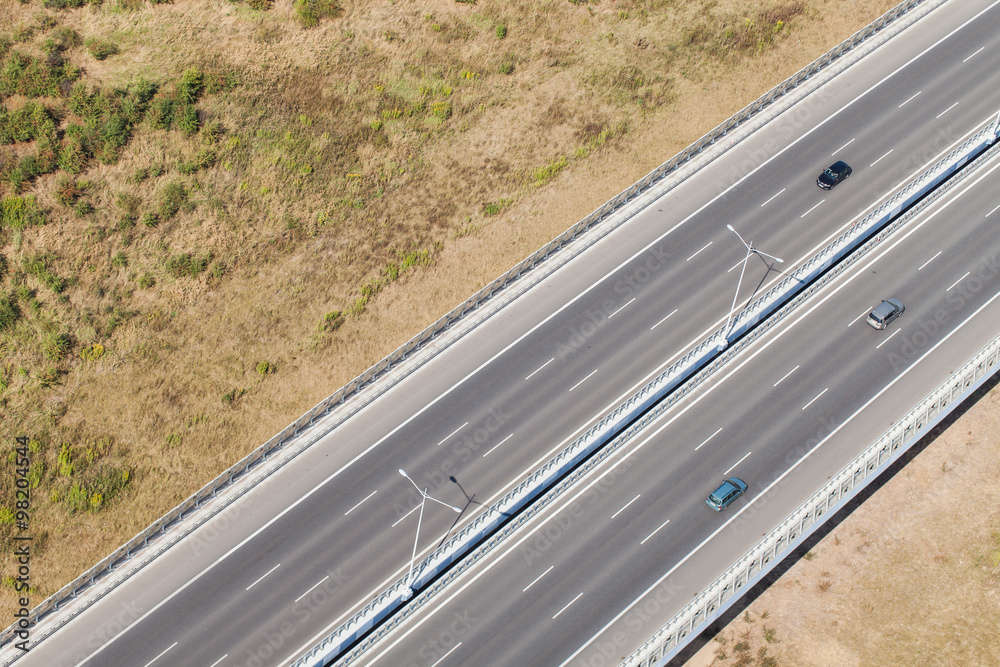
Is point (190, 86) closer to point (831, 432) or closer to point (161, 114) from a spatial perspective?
point (161, 114)

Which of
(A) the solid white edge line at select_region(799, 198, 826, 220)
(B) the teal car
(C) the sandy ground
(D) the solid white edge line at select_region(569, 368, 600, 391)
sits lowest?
(C) the sandy ground

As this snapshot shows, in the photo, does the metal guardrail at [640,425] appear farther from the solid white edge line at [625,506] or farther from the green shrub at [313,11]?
the green shrub at [313,11]

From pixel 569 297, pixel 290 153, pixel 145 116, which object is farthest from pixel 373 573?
pixel 145 116

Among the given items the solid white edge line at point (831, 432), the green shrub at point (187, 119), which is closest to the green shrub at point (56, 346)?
the green shrub at point (187, 119)

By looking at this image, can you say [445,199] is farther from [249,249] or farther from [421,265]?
[249,249]

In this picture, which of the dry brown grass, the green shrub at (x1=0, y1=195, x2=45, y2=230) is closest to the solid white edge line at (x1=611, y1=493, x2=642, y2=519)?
the dry brown grass

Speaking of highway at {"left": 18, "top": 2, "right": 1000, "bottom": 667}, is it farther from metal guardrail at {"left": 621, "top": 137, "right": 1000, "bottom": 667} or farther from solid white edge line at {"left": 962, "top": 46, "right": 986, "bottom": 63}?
metal guardrail at {"left": 621, "top": 137, "right": 1000, "bottom": 667}
